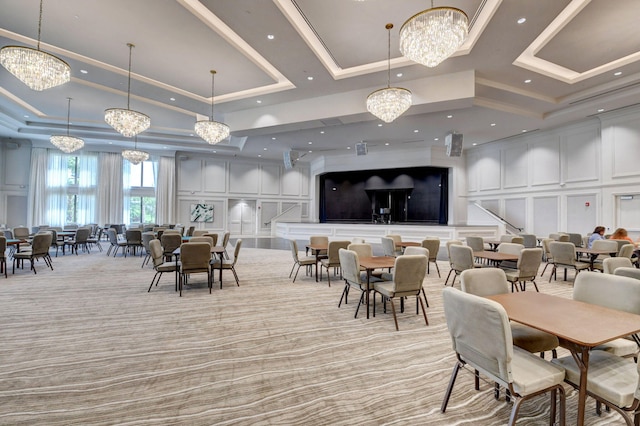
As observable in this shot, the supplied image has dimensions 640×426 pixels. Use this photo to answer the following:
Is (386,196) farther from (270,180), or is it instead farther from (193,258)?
(193,258)

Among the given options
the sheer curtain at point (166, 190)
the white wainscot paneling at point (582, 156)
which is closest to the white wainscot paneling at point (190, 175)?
the sheer curtain at point (166, 190)

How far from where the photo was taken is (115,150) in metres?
14.0

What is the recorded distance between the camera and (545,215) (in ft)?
35.8

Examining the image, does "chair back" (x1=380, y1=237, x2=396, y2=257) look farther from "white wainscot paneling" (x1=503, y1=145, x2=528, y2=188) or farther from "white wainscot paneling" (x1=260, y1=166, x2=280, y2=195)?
"white wainscot paneling" (x1=260, y1=166, x2=280, y2=195)

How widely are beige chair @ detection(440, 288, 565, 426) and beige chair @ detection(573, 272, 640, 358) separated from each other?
74cm

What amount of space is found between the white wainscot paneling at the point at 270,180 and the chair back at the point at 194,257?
1230cm

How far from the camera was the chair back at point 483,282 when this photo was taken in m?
2.55

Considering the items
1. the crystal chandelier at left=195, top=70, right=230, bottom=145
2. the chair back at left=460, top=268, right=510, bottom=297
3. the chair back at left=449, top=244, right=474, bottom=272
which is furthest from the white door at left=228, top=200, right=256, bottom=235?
the chair back at left=460, top=268, right=510, bottom=297

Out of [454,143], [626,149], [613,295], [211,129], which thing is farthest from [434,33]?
[626,149]

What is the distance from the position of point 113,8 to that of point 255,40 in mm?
2256

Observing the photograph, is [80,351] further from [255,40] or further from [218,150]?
[218,150]

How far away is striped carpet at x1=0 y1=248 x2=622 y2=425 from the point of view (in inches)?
81.1

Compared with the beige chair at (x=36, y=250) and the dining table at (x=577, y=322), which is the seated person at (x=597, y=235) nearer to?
the dining table at (x=577, y=322)

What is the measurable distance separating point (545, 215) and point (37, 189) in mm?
21235
